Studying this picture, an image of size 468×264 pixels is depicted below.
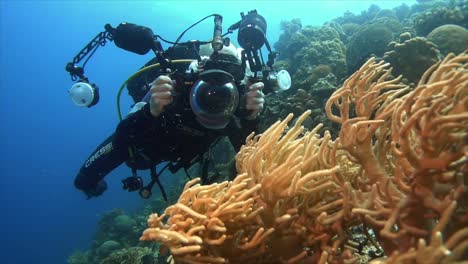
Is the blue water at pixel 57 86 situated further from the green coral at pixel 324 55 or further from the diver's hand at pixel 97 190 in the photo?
the diver's hand at pixel 97 190

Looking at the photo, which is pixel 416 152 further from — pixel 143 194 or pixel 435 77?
pixel 143 194

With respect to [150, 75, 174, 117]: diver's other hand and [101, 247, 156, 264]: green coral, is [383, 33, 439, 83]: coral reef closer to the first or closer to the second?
[150, 75, 174, 117]: diver's other hand

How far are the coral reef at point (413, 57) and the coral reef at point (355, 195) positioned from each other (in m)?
4.59

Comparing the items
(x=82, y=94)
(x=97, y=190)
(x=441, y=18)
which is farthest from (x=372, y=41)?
(x=97, y=190)

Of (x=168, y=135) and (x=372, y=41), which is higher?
(x=372, y=41)

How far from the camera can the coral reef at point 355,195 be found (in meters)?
1.59

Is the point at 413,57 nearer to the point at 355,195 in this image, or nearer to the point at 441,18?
the point at 441,18

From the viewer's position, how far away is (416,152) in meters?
1.72

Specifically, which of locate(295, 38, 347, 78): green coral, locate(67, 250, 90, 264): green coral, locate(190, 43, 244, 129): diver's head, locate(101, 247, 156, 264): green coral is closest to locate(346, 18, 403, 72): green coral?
locate(295, 38, 347, 78): green coral

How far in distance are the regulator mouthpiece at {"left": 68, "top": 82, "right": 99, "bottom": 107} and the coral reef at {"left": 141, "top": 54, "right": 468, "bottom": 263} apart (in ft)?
10.2

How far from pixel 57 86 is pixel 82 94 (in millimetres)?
114534

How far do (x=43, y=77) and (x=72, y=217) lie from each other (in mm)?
65524

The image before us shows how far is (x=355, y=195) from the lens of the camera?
77.0 inches

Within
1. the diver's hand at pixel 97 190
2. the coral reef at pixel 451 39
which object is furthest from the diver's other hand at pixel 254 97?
the coral reef at pixel 451 39
